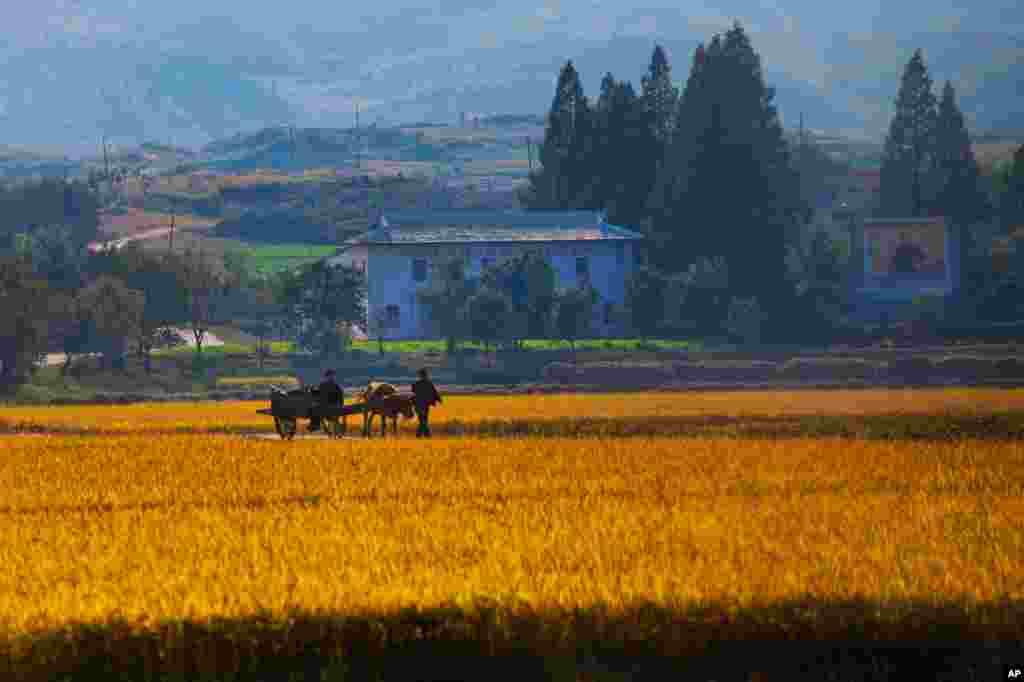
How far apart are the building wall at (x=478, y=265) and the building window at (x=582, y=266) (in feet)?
0.63

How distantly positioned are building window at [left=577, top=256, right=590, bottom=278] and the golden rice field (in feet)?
359

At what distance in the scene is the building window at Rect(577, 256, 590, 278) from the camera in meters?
146

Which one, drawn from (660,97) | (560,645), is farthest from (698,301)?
(560,645)

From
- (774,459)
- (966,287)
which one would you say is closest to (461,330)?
(966,287)

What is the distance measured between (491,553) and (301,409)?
2628 cm

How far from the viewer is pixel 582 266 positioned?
14688 cm

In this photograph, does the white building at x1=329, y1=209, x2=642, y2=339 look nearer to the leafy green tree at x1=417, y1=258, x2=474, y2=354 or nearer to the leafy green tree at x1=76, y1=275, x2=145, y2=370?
the leafy green tree at x1=417, y1=258, x2=474, y2=354

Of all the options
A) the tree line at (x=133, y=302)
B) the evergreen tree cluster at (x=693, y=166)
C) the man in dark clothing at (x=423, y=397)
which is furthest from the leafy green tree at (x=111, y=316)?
the man in dark clothing at (x=423, y=397)

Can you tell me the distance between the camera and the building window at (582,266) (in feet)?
478

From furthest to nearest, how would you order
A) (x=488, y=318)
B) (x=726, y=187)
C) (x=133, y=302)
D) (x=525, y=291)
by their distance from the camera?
1. (x=726, y=187)
2. (x=525, y=291)
3. (x=488, y=318)
4. (x=133, y=302)

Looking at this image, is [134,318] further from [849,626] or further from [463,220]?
[849,626]

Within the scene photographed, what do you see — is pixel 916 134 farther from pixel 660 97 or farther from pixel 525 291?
pixel 525 291

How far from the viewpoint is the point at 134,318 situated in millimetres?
110062

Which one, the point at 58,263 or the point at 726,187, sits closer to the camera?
the point at 726,187
